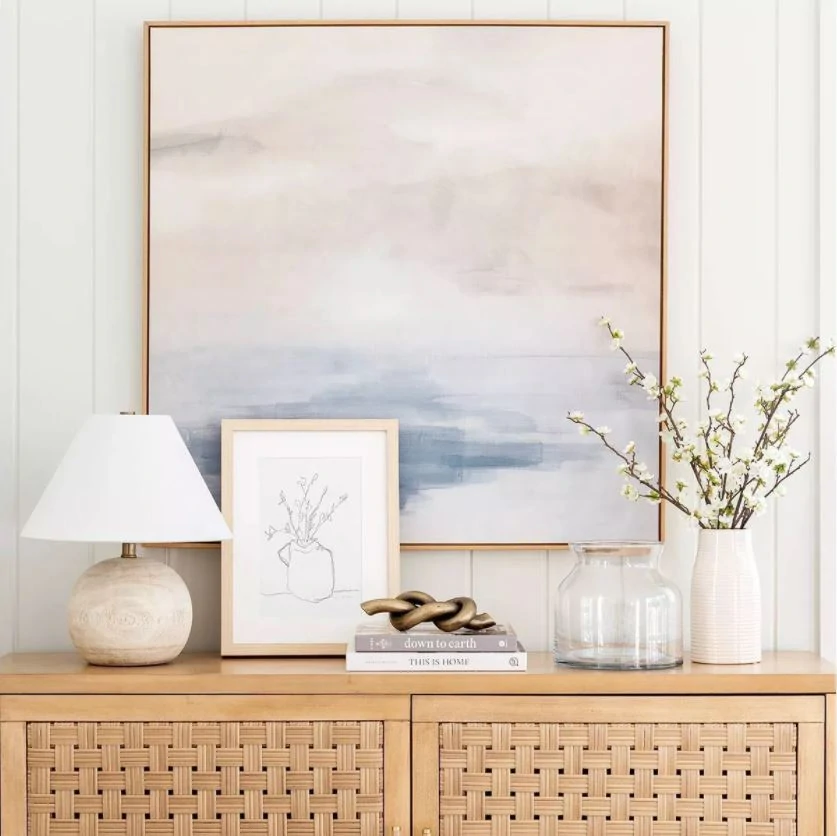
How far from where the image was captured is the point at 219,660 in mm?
1827

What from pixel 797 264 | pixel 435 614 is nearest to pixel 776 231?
pixel 797 264

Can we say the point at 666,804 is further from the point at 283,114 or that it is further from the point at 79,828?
the point at 283,114

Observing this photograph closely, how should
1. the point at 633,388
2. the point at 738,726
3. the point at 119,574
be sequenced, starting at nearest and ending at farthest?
1. the point at 738,726
2. the point at 119,574
3. the point at 633,388

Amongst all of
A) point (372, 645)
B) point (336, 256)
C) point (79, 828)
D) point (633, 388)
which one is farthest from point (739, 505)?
point (79, 828)

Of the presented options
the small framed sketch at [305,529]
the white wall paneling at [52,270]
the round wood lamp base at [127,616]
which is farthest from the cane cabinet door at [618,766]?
the white wall paneling at [52,270]

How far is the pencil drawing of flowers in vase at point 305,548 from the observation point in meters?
1.88

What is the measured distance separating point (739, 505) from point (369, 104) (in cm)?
96

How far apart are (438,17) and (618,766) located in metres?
1.33

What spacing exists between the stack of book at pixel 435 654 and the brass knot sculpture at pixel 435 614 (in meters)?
0.04

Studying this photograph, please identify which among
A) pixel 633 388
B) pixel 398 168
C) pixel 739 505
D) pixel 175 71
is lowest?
pixel 739 505

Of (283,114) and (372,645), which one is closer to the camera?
(372,645)

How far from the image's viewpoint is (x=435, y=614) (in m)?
1.71

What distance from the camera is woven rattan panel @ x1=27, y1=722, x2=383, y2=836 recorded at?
1.64 meters

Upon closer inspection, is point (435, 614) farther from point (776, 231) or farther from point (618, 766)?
point (776, 231)
